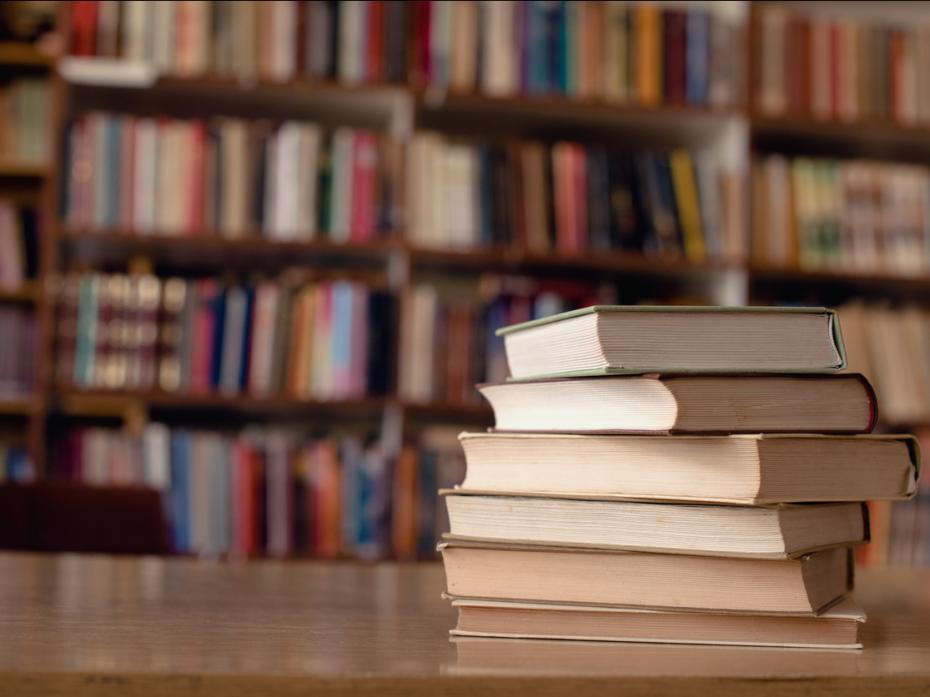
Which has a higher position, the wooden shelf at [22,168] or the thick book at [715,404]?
the wooden shelf at [22,168]

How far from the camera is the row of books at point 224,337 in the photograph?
2527 mm

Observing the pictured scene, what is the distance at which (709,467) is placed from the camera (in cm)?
61

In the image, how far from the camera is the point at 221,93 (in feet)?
8.89

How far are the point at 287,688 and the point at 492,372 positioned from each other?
2.16 meters

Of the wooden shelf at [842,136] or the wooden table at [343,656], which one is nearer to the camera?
the wooden table at [343,656]

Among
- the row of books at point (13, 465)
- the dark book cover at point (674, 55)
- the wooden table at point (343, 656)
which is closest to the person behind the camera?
the wooden table at point (343, 656)

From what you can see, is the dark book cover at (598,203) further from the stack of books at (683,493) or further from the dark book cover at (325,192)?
the stack of books at (683,493)

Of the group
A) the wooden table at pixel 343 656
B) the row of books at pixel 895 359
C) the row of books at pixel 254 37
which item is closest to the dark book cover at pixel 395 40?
the row of books at pixel 254 37

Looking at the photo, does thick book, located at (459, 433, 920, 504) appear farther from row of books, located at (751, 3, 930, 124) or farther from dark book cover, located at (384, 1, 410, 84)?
row of books, located at (751, 3, 930, 124)

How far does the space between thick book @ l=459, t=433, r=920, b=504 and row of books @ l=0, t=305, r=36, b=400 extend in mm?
2127

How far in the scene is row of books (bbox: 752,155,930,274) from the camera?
2762mm

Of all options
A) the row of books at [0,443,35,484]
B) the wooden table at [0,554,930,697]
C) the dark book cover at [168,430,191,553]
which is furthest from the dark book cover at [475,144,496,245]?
Answer: the wooden table at [0,554,930,697]

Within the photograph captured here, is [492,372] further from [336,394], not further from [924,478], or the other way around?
[924,478]

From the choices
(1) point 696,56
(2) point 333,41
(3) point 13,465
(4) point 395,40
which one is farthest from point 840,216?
(3) point 13,465
